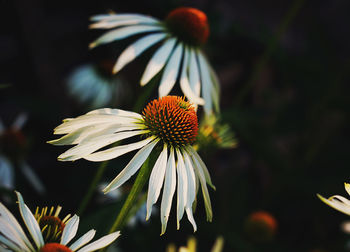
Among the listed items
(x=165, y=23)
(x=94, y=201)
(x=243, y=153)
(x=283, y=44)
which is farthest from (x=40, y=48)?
(x=283, y=44)

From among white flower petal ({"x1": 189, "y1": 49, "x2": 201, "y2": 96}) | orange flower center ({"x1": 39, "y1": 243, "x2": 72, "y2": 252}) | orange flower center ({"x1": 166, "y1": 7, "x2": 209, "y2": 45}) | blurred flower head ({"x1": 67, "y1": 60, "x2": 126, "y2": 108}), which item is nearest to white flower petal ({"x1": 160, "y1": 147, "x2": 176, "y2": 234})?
orange flower center ({"x1": 39, "y1": 243, "x2": 72, "y2": 252})

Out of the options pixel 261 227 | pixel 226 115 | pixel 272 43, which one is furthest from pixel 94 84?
pixel 261 227

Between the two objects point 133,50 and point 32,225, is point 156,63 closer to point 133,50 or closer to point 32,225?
point 133,50

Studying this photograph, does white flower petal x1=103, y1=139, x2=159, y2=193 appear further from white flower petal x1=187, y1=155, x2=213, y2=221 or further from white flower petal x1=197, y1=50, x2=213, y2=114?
white flower petal x1=197, y1=50, x2=213, y2=114

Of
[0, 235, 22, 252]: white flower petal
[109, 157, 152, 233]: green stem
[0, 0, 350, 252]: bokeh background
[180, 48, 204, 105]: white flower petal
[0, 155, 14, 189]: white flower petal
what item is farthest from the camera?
[0, 0, 350, 252]: bokeh background

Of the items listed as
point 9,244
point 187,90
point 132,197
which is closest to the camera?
point 9,244

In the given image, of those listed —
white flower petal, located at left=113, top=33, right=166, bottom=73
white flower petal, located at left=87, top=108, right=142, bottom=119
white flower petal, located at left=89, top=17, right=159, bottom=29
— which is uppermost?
white flower petal, located at left=89, top=17, right=159, bottom=29
